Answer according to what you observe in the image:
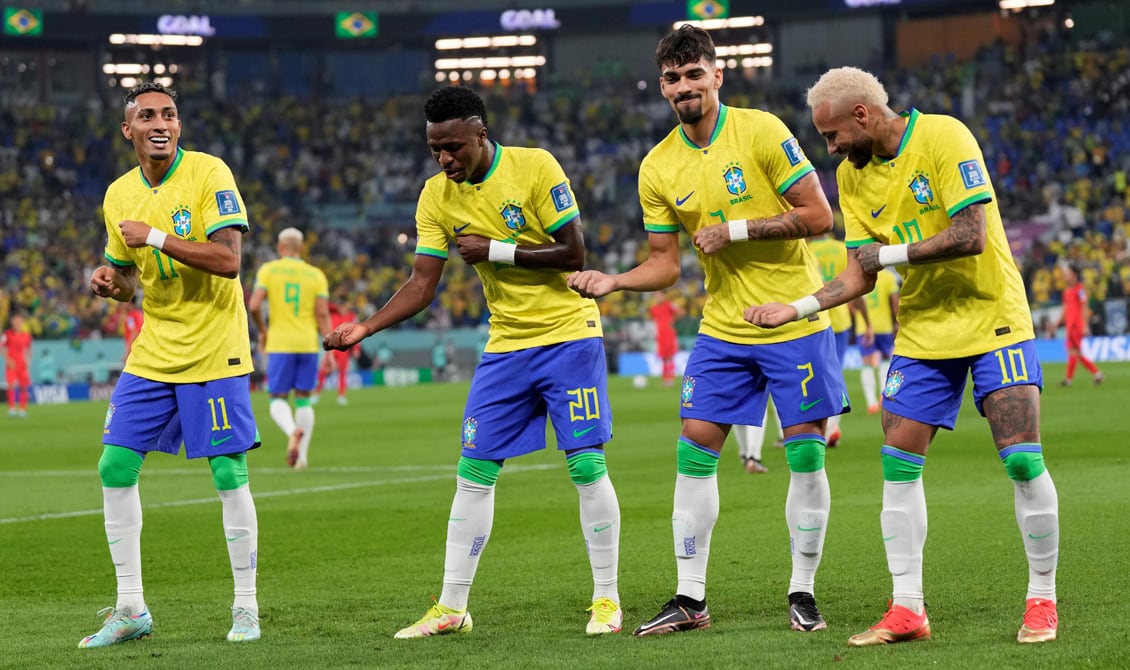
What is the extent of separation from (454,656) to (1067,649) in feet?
7.94

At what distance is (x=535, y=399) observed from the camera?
23.3 feet

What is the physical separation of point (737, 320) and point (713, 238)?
50 cm

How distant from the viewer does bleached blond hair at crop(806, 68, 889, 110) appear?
613 centimetres

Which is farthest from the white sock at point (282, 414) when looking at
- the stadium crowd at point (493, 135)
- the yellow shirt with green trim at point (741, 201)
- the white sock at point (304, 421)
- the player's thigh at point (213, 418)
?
the stadium crowd at point (493, 135)

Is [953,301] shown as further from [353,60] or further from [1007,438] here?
[353,60]

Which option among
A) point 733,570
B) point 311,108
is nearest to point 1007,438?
point 733,570

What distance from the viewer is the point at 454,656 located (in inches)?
242

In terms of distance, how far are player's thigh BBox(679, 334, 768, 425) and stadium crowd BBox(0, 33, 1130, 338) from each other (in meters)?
33.7

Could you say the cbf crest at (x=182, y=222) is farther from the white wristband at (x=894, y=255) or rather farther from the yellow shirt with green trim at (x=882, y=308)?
the yellow shirt with green trim at (x=882, y=308)

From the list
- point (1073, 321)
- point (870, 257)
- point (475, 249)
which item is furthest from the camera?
point (1073, 321)

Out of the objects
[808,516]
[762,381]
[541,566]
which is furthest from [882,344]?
[808,516]

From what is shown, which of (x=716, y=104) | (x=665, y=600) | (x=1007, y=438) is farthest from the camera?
(x=665, y=600)

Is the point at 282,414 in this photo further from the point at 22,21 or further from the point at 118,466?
the point at 22,21

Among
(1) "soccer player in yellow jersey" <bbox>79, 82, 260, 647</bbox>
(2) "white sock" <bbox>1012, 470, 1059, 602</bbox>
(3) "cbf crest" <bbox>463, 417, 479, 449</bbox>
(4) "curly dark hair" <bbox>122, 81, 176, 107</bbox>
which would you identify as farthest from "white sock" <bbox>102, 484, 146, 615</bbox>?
(2) "white sock" <bbox>1012, 470, 1059, 602</bbox>
